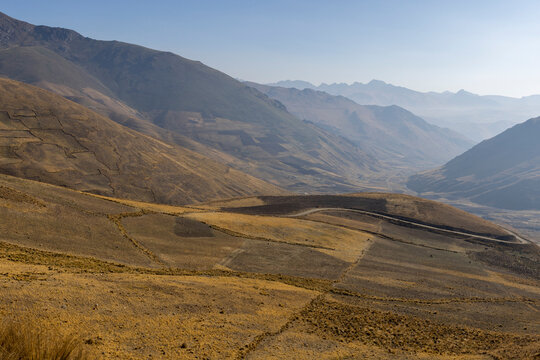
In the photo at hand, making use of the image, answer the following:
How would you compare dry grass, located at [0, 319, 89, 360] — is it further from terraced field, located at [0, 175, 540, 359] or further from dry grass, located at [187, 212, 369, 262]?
dry grass, located at [187, 212, 369, 262]

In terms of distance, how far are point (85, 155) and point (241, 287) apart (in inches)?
4327

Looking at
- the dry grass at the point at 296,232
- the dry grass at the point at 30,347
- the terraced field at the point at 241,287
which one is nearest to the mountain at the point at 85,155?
the dry grass at the point at 296,232

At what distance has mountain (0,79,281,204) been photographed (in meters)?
107

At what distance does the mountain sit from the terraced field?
66.3 meters

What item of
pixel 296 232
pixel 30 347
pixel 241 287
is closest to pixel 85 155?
pixel 296 232

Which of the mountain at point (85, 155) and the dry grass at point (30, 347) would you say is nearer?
the dry grass at point (30, 347)

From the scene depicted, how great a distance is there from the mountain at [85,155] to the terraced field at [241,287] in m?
66.3

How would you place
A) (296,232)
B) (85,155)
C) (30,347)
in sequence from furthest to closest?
1. (85,155)
2. (296,232)
3. (30,347)

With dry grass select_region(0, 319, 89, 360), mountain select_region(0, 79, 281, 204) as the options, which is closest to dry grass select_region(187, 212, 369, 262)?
dry grass select_region(0, 319, 89, 360)

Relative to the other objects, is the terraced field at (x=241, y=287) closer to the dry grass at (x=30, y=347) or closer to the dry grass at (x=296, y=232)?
the dry grass at (x=296, y=232)

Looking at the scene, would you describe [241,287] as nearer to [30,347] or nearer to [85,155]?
[30,347]

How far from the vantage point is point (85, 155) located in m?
124

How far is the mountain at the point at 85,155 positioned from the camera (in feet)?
351

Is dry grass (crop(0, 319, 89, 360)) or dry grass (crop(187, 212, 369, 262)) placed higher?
dry grass (crop(0, 319, 89, 360))
